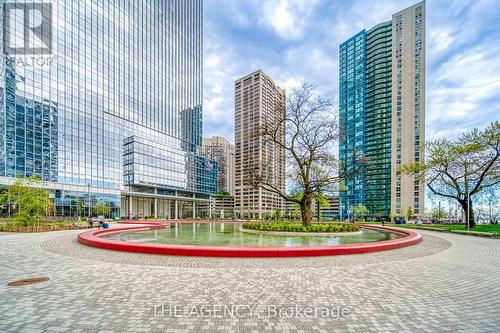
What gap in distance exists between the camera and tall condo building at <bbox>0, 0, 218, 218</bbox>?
44.4 meters

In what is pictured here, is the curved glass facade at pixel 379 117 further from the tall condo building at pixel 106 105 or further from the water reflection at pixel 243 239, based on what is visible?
the water reflection at pixel 243 239

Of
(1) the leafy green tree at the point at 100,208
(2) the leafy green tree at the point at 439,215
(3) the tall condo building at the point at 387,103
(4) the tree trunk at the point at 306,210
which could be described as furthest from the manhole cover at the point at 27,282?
(2) the leafy green tree at the point at 439,215

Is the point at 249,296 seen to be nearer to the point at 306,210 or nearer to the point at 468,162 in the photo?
the point at 306,210

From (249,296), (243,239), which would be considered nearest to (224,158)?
(243,239)

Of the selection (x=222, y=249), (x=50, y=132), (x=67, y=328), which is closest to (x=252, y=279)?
(x=222, y=249)

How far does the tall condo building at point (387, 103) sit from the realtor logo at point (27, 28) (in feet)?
295

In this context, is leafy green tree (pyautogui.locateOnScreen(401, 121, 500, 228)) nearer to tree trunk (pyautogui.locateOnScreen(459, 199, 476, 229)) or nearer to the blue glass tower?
tree trunk (pyautogui.locateOnScreen(459, 199, 476, 229))

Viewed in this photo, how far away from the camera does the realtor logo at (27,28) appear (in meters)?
43.1

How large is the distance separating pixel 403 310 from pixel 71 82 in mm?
67658

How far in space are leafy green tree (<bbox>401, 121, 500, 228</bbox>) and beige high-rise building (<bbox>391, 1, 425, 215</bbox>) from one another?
240 ft

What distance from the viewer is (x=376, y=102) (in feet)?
375

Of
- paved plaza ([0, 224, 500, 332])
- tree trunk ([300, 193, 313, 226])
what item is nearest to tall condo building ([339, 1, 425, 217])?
tree trunk ([300, 193, 313, 226])

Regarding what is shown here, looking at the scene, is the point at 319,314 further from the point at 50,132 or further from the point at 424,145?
the point at 50,132

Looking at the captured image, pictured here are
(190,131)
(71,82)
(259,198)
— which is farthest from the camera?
(259,198)
